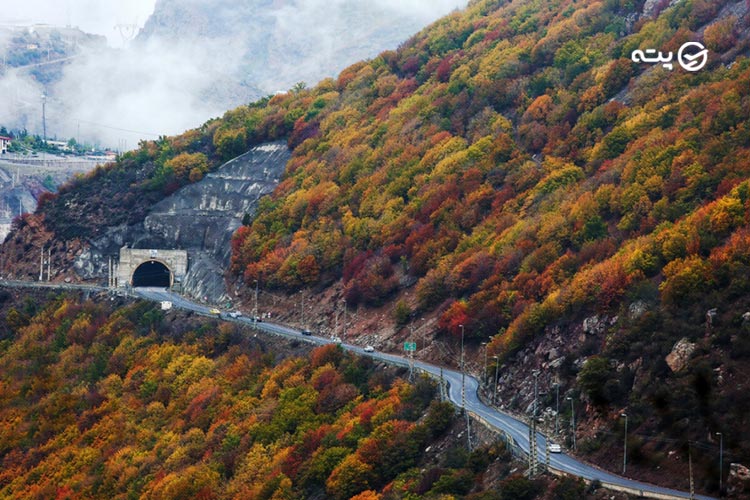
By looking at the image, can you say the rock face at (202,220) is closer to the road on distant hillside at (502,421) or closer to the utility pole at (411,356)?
the road on distant hillside at (502,421)

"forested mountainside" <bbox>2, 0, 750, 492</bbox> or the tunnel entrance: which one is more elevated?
"forested mountainside" <bbox>2, 0, 750, 492</bbox>

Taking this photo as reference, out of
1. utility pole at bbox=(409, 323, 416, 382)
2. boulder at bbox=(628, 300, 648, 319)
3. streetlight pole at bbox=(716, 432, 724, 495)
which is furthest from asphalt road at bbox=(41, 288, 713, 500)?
boulder at bbox=(628, 300, 648, 319)

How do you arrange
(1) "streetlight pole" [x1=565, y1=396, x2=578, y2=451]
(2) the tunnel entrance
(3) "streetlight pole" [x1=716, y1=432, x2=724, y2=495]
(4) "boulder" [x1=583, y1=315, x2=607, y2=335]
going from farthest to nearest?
(2) the tunnel entrance → (4) "boulder" [x1=583, y1=315, x2=607, y2=335] → (1) "streetlight pole" [x1=565, y1=396, x2=578, y2=451] → (3) "streetlight pole" [x1=716, y1=432, x2=724, y2=495]

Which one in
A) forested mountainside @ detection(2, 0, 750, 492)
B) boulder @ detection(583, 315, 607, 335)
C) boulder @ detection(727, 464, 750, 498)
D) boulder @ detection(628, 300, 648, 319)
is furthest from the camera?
boulder @ detection(583, 315, 607, 335)

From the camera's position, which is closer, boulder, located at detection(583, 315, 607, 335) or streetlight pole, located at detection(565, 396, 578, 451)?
streetlight pole, located at detection(565, 396, 578, 451)

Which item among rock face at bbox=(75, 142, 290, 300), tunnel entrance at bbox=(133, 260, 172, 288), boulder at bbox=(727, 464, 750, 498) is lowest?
boulder at bbox=(727, 464, 750, 498)

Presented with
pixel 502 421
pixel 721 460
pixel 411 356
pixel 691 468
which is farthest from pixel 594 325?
pixel 721 460

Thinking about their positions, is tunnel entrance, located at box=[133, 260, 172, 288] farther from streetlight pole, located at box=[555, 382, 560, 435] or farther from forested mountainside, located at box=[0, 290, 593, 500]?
streetlight pole, located at box=[555, 382, 560, 435]

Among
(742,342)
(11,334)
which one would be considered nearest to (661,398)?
(742,342)
